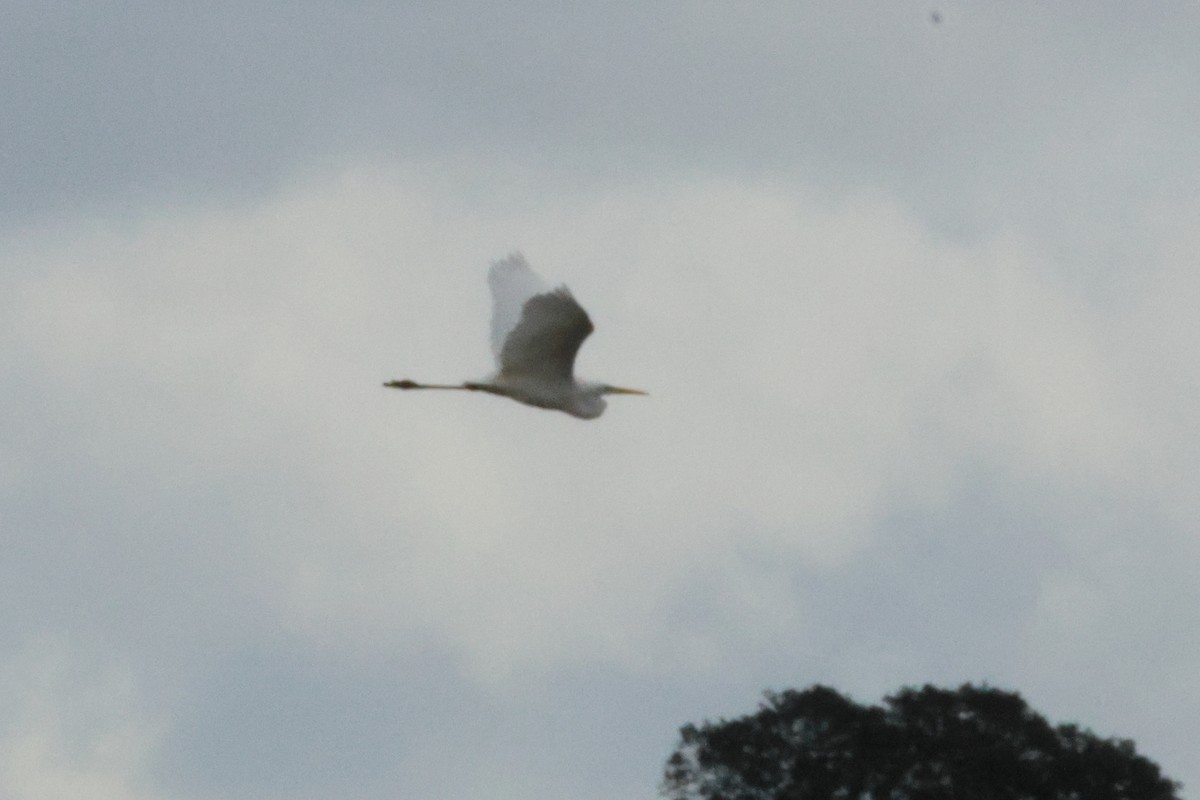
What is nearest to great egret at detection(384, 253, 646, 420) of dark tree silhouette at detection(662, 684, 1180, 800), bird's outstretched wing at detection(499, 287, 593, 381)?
bird's outstretched wing at detection(499, 287, 593, 381)

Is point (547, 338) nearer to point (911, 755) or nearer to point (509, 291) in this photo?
point (509, 291)

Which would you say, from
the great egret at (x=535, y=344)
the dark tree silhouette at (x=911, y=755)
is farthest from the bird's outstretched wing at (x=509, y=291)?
the dark tree silhouette at (x=911, y=755)

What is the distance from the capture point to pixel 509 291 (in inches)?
1563

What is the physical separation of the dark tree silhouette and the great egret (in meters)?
35.5

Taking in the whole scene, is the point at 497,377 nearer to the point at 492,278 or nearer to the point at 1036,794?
the point at 492,278

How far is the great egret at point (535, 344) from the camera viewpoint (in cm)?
3762

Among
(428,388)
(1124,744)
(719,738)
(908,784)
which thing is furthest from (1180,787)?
(428,388)

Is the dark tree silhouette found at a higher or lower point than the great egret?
higher

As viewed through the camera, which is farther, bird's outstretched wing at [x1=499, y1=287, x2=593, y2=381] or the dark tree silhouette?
the dark tree silhouette

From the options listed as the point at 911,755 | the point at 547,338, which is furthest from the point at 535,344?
the point at 911,755

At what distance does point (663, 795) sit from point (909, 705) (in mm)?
6615

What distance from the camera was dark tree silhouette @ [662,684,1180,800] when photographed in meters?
74.4

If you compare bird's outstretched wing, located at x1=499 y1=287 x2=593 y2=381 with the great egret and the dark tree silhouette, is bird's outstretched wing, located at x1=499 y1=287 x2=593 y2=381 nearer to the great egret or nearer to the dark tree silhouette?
the great egret

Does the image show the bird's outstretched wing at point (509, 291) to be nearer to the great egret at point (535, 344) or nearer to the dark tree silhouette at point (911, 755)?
the great egret at point (535, 344)
